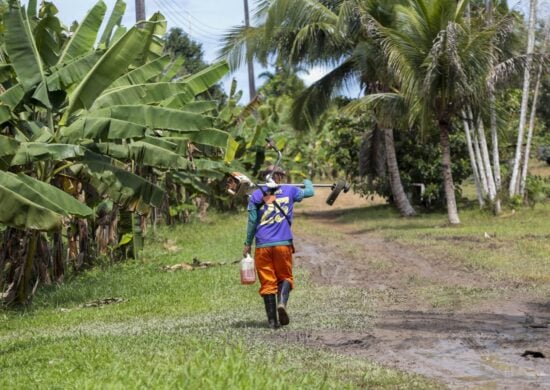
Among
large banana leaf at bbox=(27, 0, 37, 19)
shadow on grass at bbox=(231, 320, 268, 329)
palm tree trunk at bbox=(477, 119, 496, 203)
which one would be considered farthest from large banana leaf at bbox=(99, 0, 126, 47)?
palm tree trunk at bbox=(477, 119, 496, 203)

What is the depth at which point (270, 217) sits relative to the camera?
30.0ft

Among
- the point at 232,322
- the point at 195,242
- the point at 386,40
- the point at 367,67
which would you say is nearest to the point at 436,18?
the point at 386,40

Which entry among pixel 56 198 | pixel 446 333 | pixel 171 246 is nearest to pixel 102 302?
pixel 56 198

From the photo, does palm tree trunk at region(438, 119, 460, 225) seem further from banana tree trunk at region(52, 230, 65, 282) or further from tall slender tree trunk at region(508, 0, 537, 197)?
banana tree trunk at region(52, 230, 65, 282)

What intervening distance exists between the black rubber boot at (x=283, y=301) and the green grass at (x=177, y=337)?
175mm

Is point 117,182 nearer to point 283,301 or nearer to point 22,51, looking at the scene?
point 22,51

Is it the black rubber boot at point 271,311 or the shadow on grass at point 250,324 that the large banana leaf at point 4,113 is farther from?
the black rubber boot at point 271,311

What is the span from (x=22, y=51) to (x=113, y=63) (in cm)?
122

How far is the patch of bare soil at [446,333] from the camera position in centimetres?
662

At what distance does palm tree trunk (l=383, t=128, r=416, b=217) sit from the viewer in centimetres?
2608

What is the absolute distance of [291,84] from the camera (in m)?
56.5

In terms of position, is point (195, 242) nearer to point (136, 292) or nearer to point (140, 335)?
point (136, 292)

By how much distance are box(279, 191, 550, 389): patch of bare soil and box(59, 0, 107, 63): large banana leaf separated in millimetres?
5119

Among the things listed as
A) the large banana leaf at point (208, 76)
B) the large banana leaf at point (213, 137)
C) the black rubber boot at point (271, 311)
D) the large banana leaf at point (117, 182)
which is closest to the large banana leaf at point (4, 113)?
the large banana leaf at point (117, 182)
